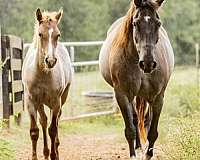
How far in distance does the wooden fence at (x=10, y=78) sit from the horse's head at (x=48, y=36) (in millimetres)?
2547

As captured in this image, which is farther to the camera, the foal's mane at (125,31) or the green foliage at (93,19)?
the green foliage at (93,19)

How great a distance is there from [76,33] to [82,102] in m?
11.9

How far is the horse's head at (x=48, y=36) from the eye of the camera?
6.42 metres

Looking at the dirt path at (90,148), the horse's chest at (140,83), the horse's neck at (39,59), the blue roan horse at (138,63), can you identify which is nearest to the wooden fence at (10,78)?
the dirt path at (90,148)

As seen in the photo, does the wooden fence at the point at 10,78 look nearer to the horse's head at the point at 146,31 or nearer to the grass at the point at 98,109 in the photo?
the grass at the point at 98,109

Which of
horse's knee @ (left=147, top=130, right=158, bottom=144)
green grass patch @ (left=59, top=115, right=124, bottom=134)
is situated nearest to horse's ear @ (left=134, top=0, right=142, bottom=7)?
horse's knee @ (left=147, top=130, right=158, bottom=144)

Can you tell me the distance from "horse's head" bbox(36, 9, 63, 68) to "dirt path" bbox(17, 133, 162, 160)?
1.66 m

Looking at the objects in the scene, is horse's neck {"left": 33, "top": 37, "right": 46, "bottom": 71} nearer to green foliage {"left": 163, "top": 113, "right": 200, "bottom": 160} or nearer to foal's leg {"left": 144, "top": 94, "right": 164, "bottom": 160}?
foal's leg {"left": 144, "top": 94, "right": 164, "bottom": 160}

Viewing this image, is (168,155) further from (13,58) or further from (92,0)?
(92,0)

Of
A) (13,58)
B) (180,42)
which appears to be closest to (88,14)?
(180,42)

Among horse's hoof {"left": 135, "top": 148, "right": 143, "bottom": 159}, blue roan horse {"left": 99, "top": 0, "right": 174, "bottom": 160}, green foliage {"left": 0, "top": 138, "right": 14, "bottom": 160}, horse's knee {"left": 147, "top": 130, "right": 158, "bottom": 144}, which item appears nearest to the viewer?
green foliage {"left": 0, "top": 138, "right": 14, "bottom": 160}

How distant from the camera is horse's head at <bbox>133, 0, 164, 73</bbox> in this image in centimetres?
563

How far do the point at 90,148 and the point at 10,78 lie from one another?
1.81 metres

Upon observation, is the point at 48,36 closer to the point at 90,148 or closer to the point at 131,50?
the point at 131,50
